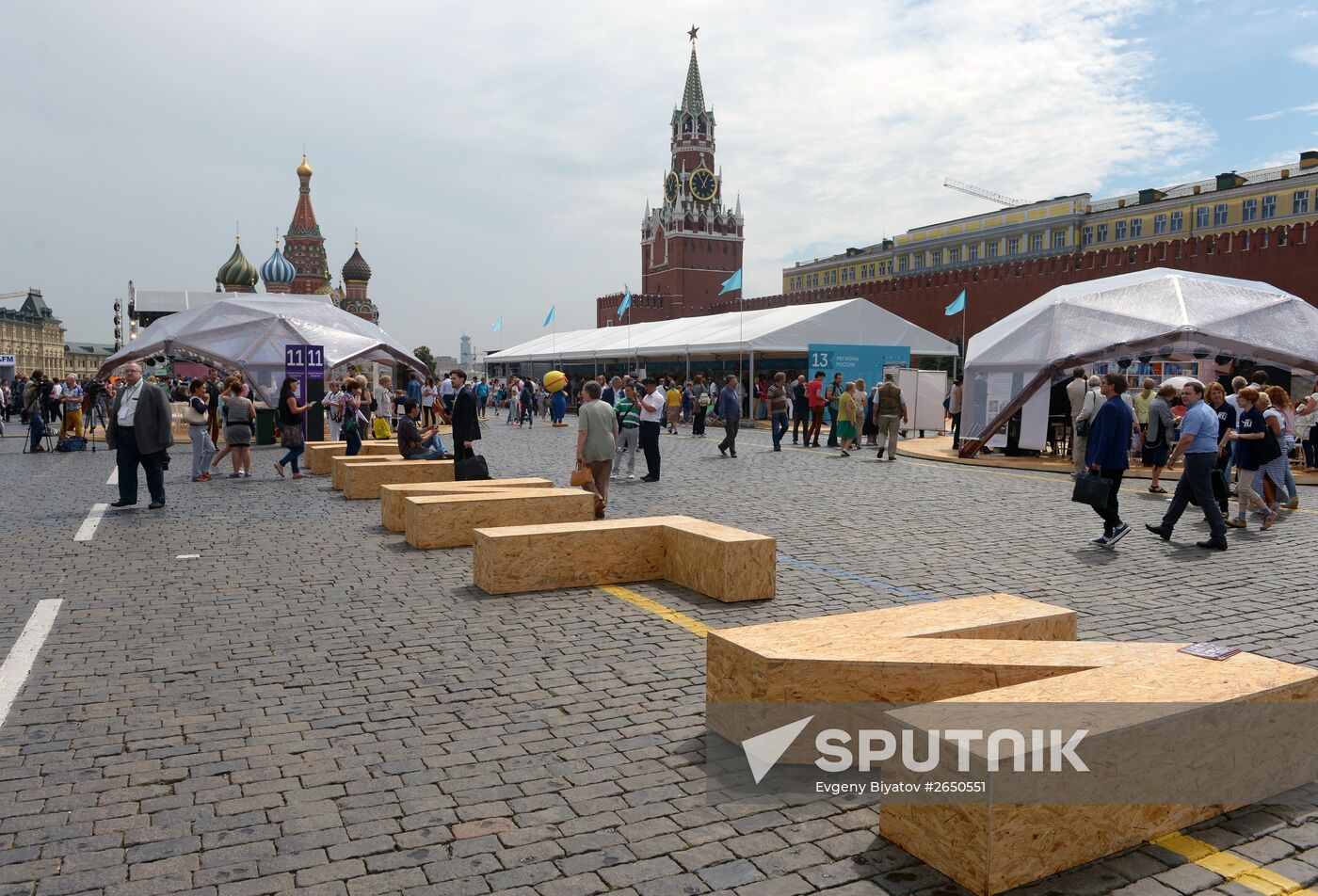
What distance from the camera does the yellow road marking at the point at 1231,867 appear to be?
9.93ft

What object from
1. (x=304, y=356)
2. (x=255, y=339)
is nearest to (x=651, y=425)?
(x=304, y=356)

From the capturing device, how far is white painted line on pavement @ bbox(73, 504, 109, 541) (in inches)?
372

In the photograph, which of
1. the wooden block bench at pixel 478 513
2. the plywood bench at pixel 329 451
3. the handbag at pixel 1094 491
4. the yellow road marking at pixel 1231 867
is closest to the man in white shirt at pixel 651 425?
the plywood bench at pixel 329 451

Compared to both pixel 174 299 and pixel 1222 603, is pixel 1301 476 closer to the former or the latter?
pixel 1222 603

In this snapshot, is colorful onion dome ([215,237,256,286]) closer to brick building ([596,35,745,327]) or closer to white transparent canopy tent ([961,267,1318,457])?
brick building ([596,35,745,327])

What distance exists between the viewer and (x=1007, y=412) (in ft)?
63.8

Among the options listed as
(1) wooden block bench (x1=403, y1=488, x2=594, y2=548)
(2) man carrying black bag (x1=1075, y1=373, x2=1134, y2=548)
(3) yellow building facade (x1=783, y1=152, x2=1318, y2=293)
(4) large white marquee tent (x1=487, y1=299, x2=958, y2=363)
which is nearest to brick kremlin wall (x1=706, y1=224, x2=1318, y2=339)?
(4) large white marquee tent (x1=487, y1=299, x2=958, y2=363)

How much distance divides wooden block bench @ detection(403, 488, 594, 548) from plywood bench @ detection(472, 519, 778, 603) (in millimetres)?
1457

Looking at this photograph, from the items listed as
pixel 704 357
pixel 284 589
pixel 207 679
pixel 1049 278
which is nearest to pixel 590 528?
pixel 284 589

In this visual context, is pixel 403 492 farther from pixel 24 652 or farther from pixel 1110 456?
pixel 1110 456

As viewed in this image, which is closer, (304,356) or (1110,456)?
(1110,456)

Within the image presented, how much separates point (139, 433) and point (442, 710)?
→ 803 centimetres

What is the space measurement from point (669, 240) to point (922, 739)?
94452 millimetres

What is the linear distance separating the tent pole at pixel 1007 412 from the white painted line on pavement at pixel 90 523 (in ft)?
48.8
